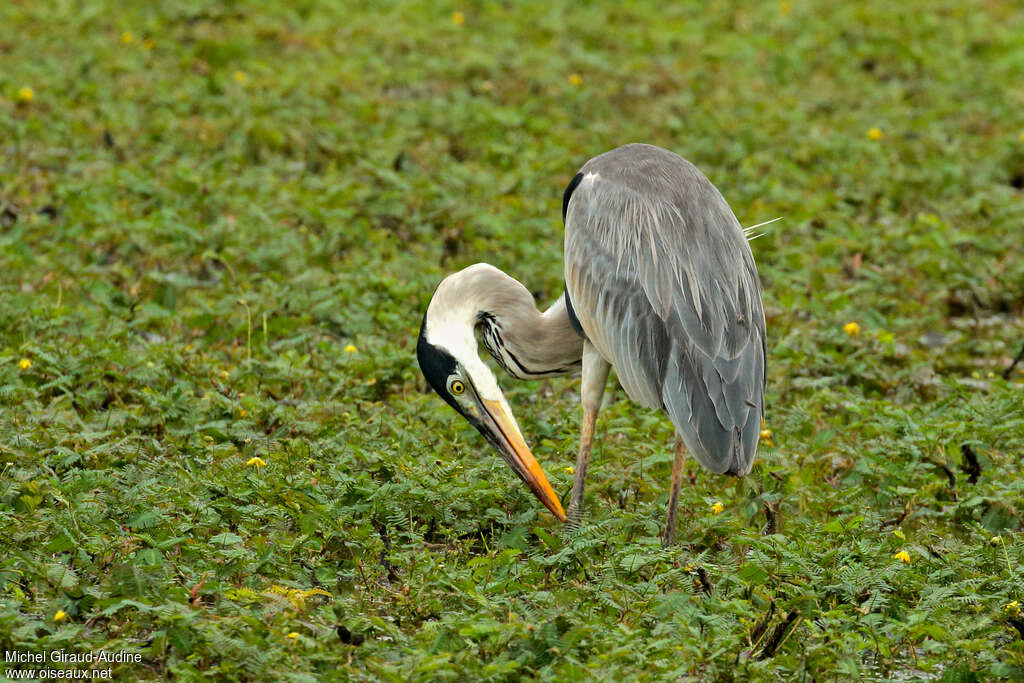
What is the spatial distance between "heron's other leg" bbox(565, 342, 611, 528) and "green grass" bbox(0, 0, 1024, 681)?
4.5 inches

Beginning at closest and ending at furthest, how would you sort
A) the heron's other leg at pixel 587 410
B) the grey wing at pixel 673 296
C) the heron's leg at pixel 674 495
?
the grey wing at pixel 673 296
the heron's leg at pixel 674 495
the heron's other leg at pixel 587 410

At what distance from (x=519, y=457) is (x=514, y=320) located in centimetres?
60

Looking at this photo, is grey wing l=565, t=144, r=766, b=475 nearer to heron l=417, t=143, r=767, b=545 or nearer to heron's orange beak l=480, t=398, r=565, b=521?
heron l=417, t=143, r=767, b=545

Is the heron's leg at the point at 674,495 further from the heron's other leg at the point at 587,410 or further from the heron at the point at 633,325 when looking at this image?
the heron's other leg at the point at 587,410

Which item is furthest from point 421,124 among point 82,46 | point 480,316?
point 480,316

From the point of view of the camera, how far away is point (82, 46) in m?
10.3

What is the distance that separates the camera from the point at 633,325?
497 centimetres

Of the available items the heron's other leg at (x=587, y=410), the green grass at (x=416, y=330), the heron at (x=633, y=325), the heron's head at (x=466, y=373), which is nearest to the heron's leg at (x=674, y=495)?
the heron at (x=633, y=325)

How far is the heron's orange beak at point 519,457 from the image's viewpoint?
4.96 m

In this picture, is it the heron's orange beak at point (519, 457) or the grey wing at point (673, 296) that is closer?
the grey wing at point (673, 296)

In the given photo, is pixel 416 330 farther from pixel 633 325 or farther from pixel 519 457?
pixel 633 325

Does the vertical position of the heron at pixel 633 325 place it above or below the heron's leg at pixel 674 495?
above

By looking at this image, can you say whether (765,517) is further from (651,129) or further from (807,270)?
(651,129)

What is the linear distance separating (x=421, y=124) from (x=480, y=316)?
4.35 m
